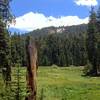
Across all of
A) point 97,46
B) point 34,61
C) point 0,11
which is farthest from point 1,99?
point 97,46

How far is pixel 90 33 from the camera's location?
9812 cm

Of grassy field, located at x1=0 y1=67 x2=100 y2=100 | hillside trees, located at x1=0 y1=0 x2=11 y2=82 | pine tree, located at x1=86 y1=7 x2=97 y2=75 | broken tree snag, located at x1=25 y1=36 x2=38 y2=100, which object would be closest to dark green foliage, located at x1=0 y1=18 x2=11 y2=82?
hillside trees, located at x1=0 y1=0 x2=11 y2=82

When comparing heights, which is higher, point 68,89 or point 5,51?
point 5,51

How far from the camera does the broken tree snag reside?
16828 mm

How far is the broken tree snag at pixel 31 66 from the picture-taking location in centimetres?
1683

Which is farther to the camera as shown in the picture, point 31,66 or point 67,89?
point 67,89

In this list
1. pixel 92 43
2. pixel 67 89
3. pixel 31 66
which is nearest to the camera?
pixel 31 66

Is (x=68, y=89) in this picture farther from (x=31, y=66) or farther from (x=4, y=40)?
(x=31, y=66)

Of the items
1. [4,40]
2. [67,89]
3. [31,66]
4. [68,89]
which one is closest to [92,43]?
[68,89]

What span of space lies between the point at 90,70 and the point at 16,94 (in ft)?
268

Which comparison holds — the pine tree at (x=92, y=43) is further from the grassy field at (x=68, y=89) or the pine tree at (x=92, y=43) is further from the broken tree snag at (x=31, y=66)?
the broken tree snag at (x=31, y=66)

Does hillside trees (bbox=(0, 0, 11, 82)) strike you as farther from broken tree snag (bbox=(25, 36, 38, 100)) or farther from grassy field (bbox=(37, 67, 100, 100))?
broken tree snag (bbox=(25, 36, 38, 100))

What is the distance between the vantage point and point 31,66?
56.4ft

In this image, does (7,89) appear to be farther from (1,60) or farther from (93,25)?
(93,25)
